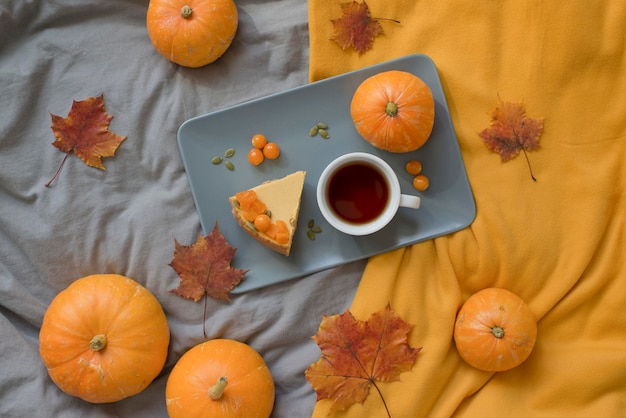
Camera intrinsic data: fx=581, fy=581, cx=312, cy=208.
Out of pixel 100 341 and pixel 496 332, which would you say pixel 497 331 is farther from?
pixel 100 341

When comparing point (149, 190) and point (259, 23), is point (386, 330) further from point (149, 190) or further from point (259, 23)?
point (259, 23)

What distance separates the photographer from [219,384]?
3.84ft

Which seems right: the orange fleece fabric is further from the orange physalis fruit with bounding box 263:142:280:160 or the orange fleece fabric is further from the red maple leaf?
the red maple leaf

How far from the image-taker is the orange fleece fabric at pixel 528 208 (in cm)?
132

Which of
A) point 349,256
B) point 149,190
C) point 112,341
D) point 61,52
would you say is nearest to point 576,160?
point 349,256

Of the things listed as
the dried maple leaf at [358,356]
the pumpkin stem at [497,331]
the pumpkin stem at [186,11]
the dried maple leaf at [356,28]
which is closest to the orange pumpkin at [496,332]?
the pumpkin stem at [497,331]

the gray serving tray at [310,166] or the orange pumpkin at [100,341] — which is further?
the gray serving tray at [310,166]

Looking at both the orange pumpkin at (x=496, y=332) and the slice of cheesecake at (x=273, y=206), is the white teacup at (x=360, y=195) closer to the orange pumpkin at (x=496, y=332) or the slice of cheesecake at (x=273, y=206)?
the slice of cheesecake at (x=273, y=206)

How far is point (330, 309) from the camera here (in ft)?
4.42

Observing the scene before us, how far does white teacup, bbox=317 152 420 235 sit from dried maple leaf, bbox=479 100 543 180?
25 centimetres

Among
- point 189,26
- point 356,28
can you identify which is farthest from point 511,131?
point 189,26

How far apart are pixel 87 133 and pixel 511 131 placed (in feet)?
3.22

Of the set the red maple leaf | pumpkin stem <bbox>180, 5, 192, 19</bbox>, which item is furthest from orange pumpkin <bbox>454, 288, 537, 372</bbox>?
pumpkin stem <bbox>180, 5, 192, 19</bbox>

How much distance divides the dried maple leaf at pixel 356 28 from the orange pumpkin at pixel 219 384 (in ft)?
2.43
